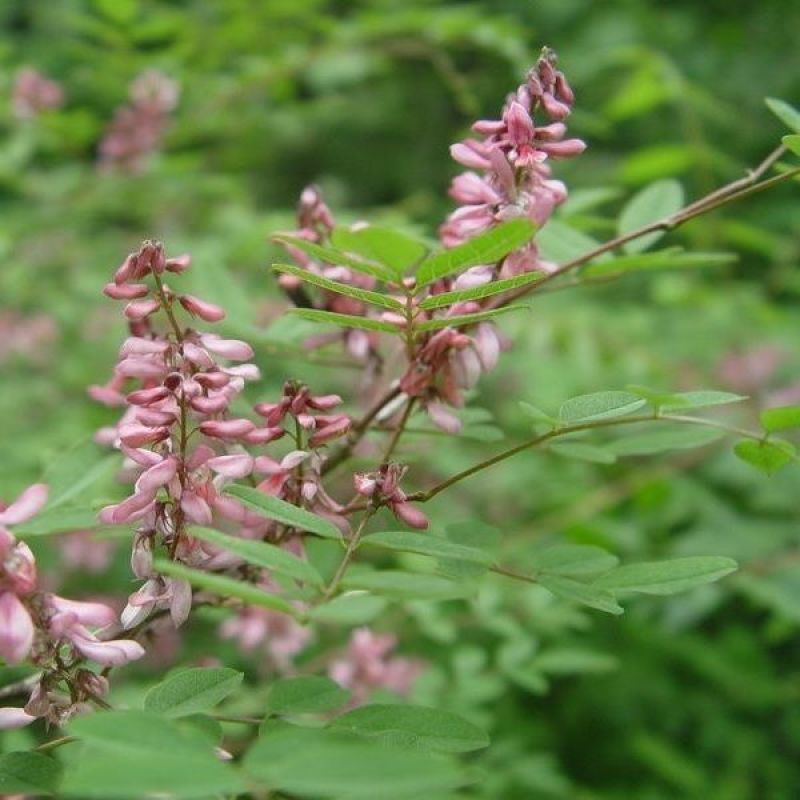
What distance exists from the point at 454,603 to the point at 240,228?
1120 mm

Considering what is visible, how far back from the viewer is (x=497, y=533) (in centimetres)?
111

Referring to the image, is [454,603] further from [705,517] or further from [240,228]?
[240,228]

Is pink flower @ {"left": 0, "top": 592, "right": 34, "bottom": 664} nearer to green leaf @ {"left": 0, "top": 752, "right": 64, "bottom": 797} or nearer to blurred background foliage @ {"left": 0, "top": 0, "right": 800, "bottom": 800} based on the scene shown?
green leaf @ {"left": 0, "top": 752, "right": 64, "bottom": 797}

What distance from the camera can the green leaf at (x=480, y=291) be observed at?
91cm

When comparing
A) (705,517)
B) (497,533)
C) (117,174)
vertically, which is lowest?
(705,517)

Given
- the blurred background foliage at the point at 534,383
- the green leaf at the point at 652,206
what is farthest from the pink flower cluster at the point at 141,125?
the green leaf at the point at 652,206

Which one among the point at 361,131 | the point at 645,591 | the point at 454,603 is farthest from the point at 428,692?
the point at 361,131

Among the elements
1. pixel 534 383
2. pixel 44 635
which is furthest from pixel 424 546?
pixel 534 383

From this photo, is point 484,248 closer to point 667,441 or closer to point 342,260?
point 342,260

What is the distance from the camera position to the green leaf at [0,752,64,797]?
2.81 ft

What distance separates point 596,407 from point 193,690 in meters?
0.43

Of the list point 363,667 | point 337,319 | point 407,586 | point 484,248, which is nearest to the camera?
point 407,586

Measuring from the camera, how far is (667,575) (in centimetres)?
97

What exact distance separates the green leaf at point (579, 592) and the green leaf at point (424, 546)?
0.11 m
